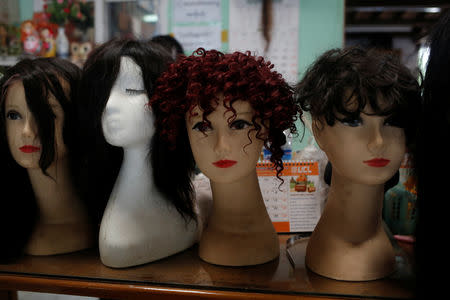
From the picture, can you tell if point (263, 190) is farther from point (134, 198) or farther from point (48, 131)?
point (48, 131)

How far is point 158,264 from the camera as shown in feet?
2.89

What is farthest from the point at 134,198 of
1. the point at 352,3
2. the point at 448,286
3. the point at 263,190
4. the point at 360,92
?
the point at 352,3

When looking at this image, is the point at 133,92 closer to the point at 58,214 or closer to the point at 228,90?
the point at 228,90

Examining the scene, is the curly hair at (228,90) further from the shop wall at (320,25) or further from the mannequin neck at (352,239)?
the shop wall at (320,25)

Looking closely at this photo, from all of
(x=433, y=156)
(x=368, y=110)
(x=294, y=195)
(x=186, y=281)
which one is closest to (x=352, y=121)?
(x=368, y=110)

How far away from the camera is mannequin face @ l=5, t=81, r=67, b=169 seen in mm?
871

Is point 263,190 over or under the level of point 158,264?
over

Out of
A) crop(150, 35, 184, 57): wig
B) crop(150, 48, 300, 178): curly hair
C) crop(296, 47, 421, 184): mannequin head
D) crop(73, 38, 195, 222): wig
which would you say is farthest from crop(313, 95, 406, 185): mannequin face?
crop(150, 35, 184, 57): wig

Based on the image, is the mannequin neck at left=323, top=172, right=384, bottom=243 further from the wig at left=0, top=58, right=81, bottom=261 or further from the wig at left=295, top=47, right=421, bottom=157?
the wig at left=0, top=58, right=81, bottom=261

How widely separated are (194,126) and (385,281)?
55cm

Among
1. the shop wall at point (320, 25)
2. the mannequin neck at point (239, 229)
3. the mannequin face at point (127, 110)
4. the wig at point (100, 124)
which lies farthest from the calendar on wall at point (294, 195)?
the shop wall at point (320, 25)

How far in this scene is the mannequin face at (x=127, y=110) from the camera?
83 centimetres

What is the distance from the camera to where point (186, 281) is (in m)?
0.78

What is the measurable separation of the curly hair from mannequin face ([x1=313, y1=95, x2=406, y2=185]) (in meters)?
0.13
